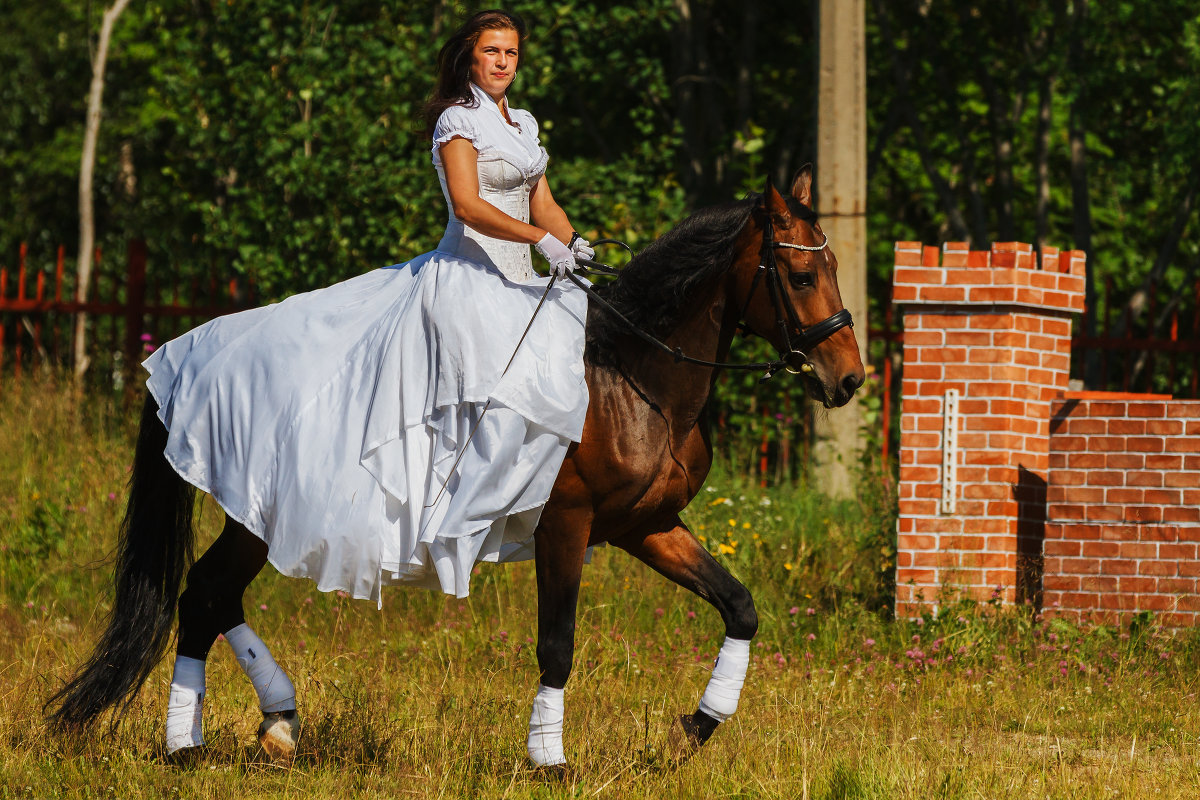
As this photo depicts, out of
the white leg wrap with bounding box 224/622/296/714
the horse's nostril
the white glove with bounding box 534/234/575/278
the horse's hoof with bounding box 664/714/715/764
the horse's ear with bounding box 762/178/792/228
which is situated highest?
the horse's ear with bounding box 762/178/792/228

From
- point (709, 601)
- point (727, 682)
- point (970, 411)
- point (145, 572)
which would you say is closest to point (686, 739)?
point (727, 682)

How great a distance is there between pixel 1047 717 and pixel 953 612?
1.01 metres

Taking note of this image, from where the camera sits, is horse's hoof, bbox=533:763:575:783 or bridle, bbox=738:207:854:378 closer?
bridle, bbox=738:207:854:378

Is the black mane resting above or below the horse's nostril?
above

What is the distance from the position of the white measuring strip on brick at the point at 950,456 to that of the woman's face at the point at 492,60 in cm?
307

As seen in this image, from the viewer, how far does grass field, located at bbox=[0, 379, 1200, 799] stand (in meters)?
4.43

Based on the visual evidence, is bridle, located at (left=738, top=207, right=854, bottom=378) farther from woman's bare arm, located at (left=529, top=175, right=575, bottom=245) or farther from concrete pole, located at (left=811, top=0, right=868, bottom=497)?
concrete pole, located at (left=811, top=0, right=868, bottom=497)

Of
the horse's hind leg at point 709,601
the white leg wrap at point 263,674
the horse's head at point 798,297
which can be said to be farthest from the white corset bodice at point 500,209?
the white leg wrap at point 263,674

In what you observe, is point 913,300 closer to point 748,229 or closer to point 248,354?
point 748,229

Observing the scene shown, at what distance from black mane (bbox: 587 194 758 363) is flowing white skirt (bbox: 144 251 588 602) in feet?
0.44

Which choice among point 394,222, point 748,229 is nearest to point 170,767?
point 748,229

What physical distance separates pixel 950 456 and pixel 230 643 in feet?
11.8

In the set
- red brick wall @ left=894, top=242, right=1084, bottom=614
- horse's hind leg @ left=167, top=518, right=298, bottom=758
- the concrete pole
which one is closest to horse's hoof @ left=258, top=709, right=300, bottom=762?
horse's hind leg @ left=167, top=518, right=298, bottom=758

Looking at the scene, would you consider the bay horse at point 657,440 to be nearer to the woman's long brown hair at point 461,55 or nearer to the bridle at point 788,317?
the bridle at point 788,317
